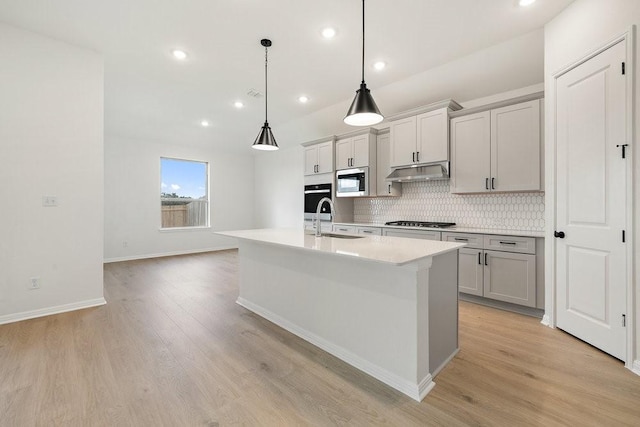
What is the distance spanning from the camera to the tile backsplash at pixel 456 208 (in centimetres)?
350

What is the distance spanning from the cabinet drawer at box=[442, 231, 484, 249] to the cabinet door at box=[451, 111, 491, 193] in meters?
0.61

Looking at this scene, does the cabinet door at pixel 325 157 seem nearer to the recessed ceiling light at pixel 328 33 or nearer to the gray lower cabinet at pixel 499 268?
the recessed ceiling light at pixel 328 33

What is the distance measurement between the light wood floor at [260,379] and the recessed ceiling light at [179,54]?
293 cm

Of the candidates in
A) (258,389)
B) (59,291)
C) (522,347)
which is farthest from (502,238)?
(59,291)

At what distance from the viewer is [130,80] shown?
12.9 feet

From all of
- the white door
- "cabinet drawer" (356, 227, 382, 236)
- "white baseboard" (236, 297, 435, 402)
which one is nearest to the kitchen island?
"white baseboard" (236, 297, 435, 402)

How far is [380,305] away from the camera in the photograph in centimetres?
194

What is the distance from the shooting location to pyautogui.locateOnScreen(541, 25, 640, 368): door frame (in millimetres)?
2014

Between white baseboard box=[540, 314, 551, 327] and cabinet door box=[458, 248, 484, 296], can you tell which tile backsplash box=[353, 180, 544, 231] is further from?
white baseboard box=[540, 314, 551, 327]

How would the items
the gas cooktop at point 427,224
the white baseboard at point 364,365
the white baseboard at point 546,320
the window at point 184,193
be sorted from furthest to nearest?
the window at point 184,193 → the gas cooktop at point 427,224 → the white baseboard at point 546,320 → the white baseboard at point 364,365

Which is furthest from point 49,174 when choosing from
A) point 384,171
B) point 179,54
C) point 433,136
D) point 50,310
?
point 433,136

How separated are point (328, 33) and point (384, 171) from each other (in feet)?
7.77

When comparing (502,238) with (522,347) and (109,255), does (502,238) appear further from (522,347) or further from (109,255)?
(109,255)

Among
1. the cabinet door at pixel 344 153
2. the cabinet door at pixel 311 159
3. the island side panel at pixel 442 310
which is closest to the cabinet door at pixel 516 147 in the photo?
the island side panel at pixel 442 310
